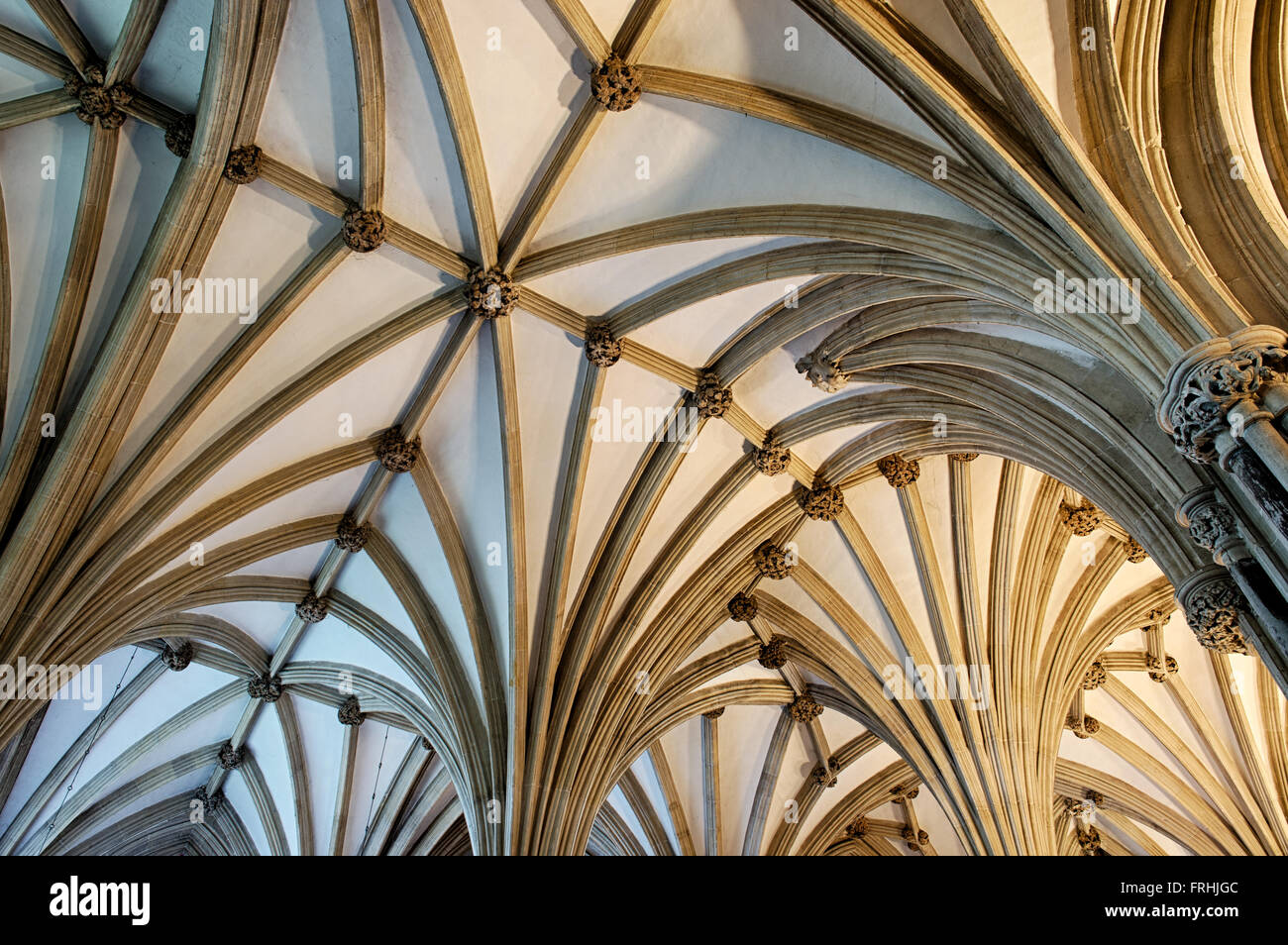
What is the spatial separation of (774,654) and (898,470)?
4178mm

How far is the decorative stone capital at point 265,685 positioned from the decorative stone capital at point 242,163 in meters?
9.95

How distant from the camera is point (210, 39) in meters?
10.2

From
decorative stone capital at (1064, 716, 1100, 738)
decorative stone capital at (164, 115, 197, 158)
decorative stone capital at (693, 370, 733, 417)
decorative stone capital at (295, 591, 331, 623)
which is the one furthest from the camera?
decorative stone capital at (1064, 716, 1100, 738)

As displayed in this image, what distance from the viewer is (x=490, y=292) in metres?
12.4

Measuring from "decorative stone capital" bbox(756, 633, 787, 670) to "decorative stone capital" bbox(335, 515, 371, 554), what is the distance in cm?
672

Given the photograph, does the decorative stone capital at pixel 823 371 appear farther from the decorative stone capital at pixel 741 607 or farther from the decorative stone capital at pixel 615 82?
the decorative stone capital at pixel 741 607

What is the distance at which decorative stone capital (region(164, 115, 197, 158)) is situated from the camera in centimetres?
1076

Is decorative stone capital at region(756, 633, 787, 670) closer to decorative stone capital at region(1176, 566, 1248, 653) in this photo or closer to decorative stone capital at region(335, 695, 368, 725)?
decorative stone capital at region(335, 695, 368, 725)

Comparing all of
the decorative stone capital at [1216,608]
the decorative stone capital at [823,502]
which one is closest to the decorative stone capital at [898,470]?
the decorative stone capital at [823,502]

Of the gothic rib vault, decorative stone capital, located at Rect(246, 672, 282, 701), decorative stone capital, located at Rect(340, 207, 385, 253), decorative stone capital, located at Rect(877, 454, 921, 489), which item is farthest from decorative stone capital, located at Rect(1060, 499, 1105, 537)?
decorative stone capital, located at Rect(246, 672, 282, 701)

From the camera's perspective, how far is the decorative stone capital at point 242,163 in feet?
36.0
